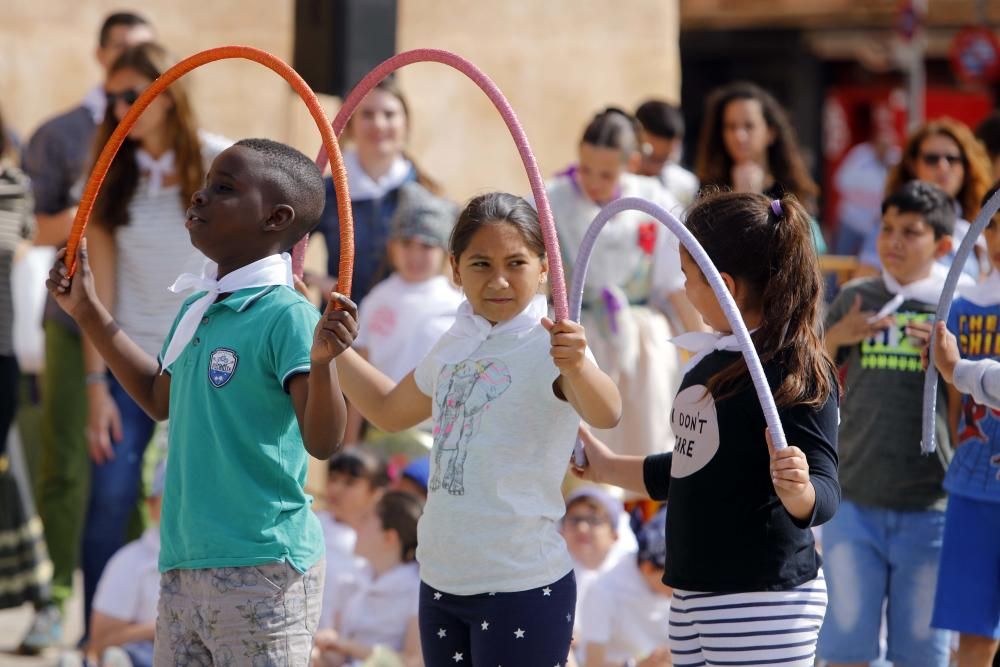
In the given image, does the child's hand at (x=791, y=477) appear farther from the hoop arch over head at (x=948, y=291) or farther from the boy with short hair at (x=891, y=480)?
the boy with short hair at (x=891, y=480)

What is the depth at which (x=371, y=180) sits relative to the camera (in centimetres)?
666

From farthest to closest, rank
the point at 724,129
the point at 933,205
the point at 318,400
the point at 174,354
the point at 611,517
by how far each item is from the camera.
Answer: the point at 724,129
the point at 611,517
the point at 933,205
the point at 174,354
the point at 318,400

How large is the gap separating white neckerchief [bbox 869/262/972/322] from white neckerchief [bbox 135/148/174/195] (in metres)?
2.39

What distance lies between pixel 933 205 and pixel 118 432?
2.84 meters

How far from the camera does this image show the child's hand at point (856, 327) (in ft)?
16.4

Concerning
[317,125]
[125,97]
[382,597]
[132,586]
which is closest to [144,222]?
[125,97]

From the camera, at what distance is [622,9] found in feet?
30.2

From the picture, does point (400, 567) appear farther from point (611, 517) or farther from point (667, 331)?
point (667, 331)

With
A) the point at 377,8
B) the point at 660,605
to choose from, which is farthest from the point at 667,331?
the point at 377,8

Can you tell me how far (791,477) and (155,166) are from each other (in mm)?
3001

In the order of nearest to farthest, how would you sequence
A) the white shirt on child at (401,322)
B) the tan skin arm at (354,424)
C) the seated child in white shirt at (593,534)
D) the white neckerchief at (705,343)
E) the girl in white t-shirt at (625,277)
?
the white neckerchief at (705,343), the seated child in white shirt at (593,534), the girl in white t-shirt at (625,277), the white shirt on child at (401,322), the tan skin arm at (354,424)

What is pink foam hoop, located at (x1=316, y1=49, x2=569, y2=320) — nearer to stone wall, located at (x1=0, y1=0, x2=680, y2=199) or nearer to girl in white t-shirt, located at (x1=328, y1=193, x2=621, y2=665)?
girl in white t-shirt, located at (x1=328, y1=193, x2=621, y2=665)

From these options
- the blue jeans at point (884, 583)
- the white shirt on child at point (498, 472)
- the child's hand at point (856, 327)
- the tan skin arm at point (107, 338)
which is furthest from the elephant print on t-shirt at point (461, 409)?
the blue jeans at point (884, 583)

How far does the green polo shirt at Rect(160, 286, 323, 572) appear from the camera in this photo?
3.63 m
